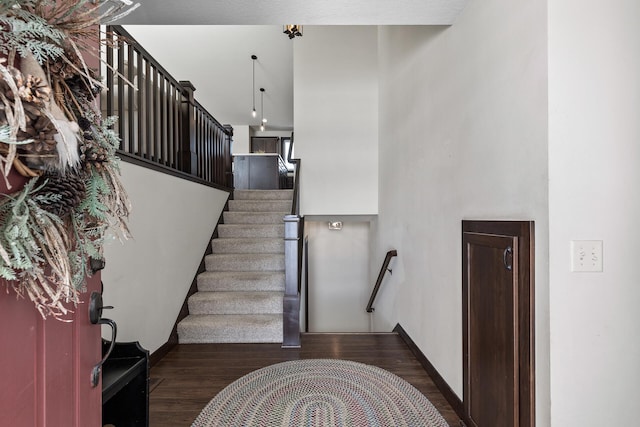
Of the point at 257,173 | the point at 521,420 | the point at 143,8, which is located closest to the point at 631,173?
the point at 521,420

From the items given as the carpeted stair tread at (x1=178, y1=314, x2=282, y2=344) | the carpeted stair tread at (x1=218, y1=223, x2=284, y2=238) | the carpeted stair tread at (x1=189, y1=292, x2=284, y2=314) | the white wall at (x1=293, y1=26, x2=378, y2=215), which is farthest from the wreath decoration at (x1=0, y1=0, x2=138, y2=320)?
the white wall at (x1=293, y1=26, x2=378, y2=215)

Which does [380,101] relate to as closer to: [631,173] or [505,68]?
[505,68]

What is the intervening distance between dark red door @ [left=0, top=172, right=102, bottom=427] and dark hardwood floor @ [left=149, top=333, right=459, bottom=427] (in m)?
1.24

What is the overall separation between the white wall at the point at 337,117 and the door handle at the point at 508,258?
3447 millimetres

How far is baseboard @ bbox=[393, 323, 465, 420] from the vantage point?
1870 mm

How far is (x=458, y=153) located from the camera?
1.90 metres

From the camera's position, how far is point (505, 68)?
4.71 feet

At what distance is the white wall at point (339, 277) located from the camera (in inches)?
236

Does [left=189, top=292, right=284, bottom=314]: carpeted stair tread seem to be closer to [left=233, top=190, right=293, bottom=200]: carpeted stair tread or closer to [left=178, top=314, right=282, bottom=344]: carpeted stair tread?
[left=178, top=314, right=282, bottom=344]: carpeted stair tread

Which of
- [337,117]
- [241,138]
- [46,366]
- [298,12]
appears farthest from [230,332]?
[241,138]

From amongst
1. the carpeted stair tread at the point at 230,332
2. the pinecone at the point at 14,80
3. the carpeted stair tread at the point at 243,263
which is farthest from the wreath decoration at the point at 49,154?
the carpeted stair tread at the point at 243,263

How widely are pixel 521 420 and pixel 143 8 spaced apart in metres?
2.79

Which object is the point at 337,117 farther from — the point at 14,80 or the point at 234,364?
the point at 14,80

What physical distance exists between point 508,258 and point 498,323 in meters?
0.33
